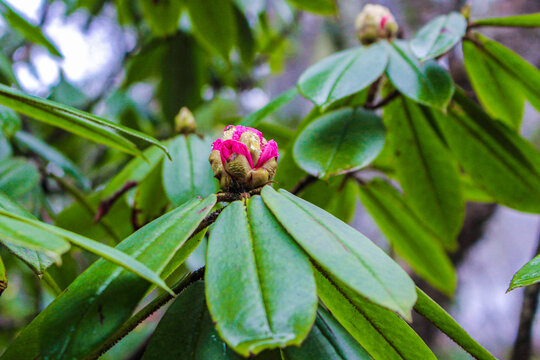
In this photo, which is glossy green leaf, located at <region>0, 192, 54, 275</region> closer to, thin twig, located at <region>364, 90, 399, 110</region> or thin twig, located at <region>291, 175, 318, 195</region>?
thin twig, located at <region>291, 175, 318, 195</region>

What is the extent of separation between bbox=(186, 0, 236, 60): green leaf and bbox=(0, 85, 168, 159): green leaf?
55cm

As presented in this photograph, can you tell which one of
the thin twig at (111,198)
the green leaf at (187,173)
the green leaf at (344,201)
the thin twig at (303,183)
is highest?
the green leaf at (187,173)

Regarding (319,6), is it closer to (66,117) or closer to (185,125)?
(185,125)

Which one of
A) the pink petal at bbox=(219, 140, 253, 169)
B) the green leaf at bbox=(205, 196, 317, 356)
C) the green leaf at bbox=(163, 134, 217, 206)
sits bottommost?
the green leaf at bbox=(163, 134, 217, 206)

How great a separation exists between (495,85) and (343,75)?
304 mm

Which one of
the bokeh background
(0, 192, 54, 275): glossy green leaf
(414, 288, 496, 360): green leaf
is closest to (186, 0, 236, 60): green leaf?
the bokeh background

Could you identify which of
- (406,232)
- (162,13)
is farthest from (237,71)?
(406,232)

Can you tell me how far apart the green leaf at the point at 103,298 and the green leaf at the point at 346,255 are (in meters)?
0.08

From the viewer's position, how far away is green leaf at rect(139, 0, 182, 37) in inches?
37.8

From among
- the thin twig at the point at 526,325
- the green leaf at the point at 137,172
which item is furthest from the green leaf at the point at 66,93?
the thin twig at the point at 526,325

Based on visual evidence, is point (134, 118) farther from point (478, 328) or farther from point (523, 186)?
point (478, 328)

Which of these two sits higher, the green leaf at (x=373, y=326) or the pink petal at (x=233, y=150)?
the pink petal at (x=233, y=150)

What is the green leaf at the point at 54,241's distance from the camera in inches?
9.9

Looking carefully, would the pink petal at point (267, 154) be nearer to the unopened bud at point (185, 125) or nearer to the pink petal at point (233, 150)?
the pink petal at point (233, 150)
